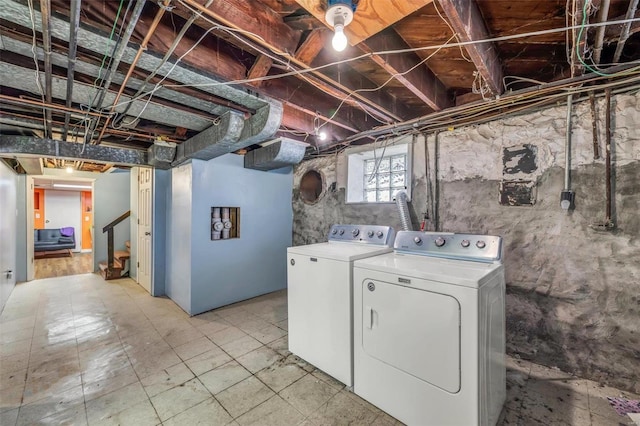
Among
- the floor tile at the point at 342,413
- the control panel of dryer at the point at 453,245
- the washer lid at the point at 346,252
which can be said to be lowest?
the floor tile at the point at 342,413

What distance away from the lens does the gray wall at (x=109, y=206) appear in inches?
212

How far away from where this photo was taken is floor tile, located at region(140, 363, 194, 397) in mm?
1870

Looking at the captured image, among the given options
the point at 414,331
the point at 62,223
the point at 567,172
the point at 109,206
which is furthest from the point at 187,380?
the point at 62,223

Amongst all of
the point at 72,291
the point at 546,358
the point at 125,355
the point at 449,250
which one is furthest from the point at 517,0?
the point at 72,291

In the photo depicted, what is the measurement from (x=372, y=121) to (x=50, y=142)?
11.1 ft

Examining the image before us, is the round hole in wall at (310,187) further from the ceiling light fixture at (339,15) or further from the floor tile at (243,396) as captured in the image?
the ceiling light fixture at (339,15)

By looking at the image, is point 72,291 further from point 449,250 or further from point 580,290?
point 580,290

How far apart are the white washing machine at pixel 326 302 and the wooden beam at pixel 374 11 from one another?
1.36m

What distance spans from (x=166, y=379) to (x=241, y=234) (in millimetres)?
1868

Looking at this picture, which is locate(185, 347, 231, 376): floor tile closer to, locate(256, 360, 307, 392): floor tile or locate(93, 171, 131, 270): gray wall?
locate(256, 360, 307, 392): floor tile

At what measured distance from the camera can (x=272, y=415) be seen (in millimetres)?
1634

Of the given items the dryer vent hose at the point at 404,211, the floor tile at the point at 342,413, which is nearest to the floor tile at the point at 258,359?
the floor tile at the point at 342,413

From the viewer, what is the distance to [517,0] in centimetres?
132

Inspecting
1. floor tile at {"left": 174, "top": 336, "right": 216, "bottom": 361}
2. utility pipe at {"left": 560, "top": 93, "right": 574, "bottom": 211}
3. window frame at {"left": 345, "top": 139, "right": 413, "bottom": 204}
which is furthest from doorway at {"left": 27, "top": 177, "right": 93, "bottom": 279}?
utility pipe at {"left": 560, "top": 93, "right": 574, "bottom": 211}
